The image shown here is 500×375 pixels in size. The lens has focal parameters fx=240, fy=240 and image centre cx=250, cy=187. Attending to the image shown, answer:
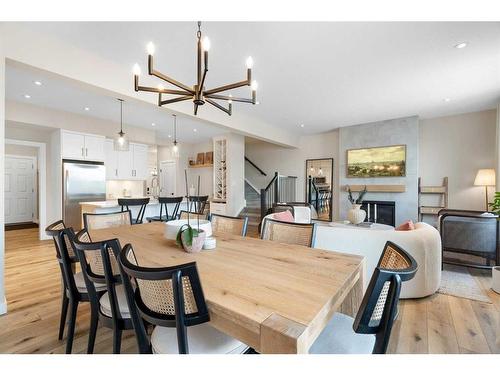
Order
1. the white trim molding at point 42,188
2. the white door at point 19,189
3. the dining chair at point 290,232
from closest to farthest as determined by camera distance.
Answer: the dining chair at point 290,232, the white trim molding at point 42,188, the white door at point 19,189


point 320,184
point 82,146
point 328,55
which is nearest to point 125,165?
point 82,146

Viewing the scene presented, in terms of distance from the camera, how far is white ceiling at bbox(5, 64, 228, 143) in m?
3.05

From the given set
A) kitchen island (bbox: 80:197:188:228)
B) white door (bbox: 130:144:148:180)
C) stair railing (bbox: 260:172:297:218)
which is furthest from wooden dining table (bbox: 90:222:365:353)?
stair railing (bbox: 260:172:297:218)

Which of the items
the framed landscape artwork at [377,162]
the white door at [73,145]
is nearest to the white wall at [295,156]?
the framed landscape artwork at [377,162]

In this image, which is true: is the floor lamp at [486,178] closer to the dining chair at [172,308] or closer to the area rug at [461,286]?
the area rug at [461,286]

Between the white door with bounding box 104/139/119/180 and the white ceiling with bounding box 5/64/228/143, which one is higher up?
the white ceiling with bounding box 5/64/228/143

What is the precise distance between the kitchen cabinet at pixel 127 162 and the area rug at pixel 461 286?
614 centimetres

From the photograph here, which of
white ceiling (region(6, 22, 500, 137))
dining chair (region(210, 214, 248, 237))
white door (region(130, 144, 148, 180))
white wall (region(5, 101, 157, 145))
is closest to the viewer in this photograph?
dining chair (region(210, 214, 248, 237))

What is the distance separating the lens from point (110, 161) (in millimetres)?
5512

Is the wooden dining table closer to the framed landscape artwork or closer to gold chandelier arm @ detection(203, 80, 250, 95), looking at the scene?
gold chandelier arm @ detection(203, 80, 250, 95)

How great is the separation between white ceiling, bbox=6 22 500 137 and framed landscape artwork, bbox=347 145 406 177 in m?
1.42

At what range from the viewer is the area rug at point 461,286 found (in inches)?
98.4
